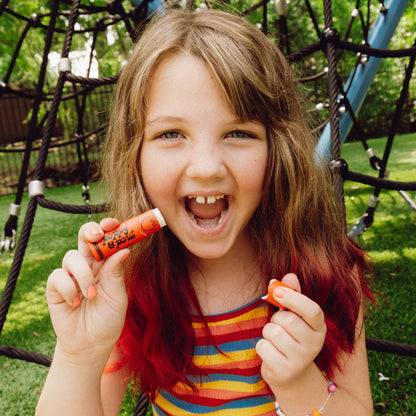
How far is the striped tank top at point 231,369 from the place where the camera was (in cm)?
103

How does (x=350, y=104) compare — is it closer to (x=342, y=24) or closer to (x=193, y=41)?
(x=193, y=41)

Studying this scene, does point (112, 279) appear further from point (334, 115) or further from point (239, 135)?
point (334, 115)

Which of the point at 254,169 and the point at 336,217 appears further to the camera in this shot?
the point at 336,217

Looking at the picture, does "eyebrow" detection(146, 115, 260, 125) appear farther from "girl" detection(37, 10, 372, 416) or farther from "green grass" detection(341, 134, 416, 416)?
"green grass" detection(341, 134, 416, 416)

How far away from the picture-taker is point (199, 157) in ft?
2.83

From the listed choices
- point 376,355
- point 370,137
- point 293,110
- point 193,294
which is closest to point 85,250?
point 193,294

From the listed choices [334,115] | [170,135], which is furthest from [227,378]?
[334,115]

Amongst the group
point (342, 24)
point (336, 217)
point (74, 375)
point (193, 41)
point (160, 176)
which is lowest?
point (74, 375)

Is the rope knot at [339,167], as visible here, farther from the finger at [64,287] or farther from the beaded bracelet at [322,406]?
the finger at [64,287]

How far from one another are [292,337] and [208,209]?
33cm

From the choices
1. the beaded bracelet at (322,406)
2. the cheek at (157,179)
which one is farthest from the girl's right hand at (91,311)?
the beaded bracelet at (322,406)

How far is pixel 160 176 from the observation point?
0.93m

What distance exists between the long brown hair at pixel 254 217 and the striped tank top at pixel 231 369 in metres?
0.04

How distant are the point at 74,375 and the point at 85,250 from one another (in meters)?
0.27
